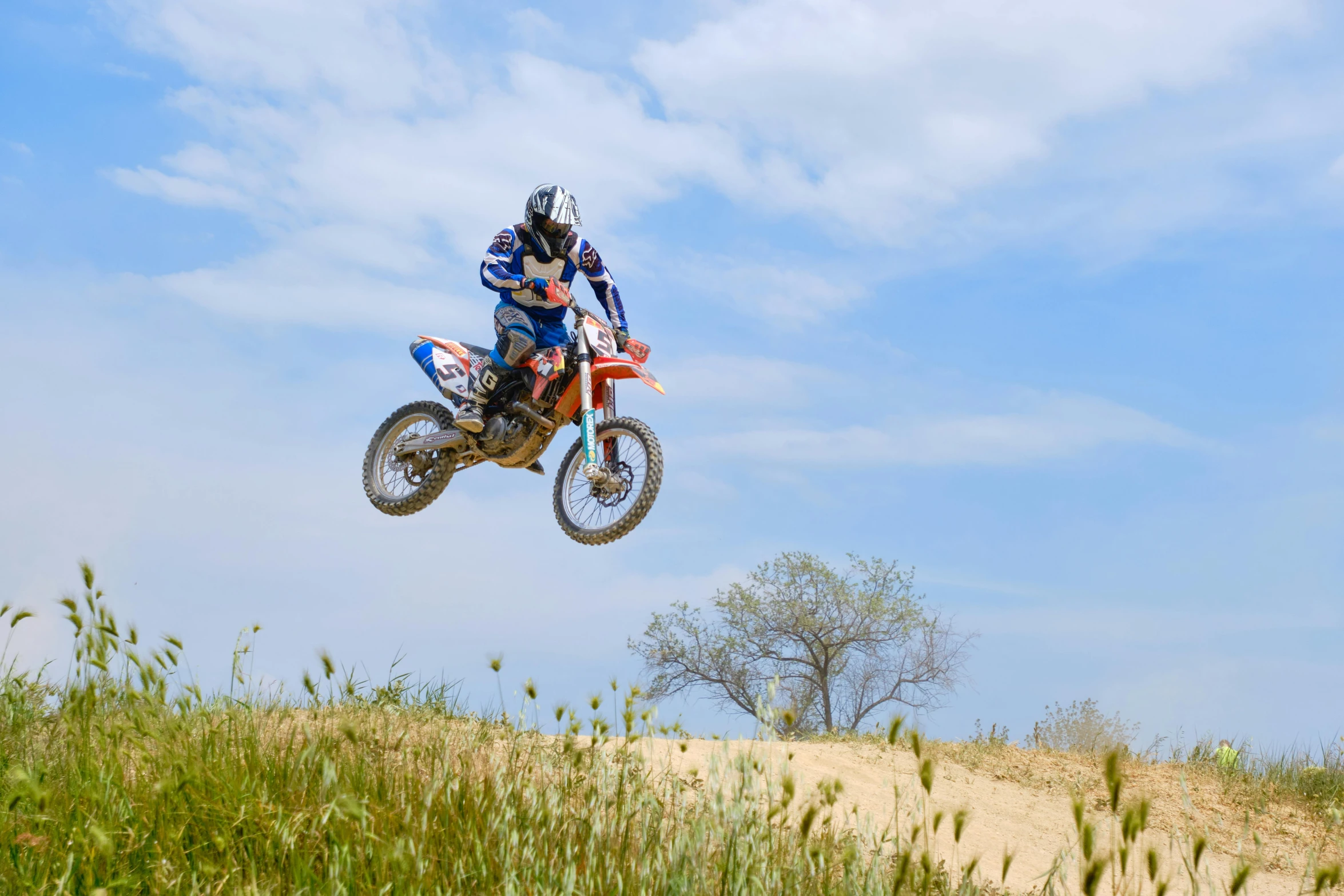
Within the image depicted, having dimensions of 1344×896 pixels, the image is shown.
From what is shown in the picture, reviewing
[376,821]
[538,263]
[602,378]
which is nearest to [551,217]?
[538,263]

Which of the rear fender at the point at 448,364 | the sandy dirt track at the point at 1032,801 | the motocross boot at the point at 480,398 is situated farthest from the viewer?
the rear fender at the point at 448,364

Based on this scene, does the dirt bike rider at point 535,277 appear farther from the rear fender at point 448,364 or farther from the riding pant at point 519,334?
the rear fender at point 448,364

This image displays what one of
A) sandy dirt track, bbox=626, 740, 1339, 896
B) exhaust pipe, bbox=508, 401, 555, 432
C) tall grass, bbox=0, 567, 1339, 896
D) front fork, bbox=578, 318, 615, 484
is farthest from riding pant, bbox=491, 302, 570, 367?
tall grass, bbox=0, 567, 1339, 896

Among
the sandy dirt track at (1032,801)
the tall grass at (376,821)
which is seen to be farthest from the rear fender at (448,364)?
the tall grass at (376,821)

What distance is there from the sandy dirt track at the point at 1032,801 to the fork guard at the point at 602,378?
3121 millimetres

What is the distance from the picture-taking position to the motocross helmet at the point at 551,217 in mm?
9562

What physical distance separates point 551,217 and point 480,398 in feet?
6.39

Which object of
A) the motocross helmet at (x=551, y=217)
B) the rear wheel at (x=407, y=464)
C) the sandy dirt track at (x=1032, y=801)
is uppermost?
the motocross helmet at (x=551, y=217)

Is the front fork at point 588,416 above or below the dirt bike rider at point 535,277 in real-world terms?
below

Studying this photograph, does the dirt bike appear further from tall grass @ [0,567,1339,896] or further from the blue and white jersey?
tall grass @ [0,567,1339,896]

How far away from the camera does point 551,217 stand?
31.3 ft

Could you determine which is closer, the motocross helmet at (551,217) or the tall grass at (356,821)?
the tall grass at (356,821)

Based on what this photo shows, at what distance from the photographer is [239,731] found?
4648 mm

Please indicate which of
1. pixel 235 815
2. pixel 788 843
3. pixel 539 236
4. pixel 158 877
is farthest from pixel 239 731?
pixel 539 236
